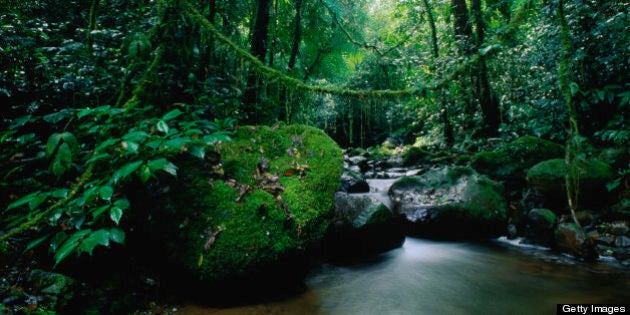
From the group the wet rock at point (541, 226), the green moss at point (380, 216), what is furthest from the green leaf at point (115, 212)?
the wet rock at point (541, 226)

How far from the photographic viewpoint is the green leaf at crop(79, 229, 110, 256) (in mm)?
2186

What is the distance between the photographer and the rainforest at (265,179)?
8.89 feet

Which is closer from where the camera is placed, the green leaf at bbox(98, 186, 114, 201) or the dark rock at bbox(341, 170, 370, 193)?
the green leaf at bbox(98, 186, 114, 201)

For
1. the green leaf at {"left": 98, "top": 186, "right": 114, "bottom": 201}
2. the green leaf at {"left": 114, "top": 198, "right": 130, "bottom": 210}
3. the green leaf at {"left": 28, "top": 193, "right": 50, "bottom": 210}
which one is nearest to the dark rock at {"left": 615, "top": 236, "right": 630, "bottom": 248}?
the green leaf at {"left": 114, "top": 198, "right": 130, "bottom": 210}

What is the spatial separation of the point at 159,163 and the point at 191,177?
32.2 inches

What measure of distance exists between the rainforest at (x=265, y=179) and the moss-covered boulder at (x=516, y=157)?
0.04 meters

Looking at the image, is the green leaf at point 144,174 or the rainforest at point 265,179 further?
the rainforest at point 265,179

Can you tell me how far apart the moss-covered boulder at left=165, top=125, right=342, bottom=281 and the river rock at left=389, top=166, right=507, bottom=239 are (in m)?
2.81

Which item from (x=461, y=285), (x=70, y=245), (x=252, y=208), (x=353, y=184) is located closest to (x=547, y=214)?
(x=461, y=285)

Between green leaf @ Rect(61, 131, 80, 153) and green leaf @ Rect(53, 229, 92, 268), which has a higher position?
green leaf @ Rect(61, 131, 80, 153)

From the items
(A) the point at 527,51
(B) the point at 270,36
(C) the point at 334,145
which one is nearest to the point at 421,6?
(A) the point at 527,51

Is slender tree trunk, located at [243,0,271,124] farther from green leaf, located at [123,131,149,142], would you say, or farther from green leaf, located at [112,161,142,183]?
green leaf, located at [112,161,142,183]

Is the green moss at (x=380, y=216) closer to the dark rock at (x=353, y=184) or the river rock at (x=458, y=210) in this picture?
the river rock at (x=458, y=210)

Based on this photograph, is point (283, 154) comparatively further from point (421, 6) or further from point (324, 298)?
point (421, 6)
